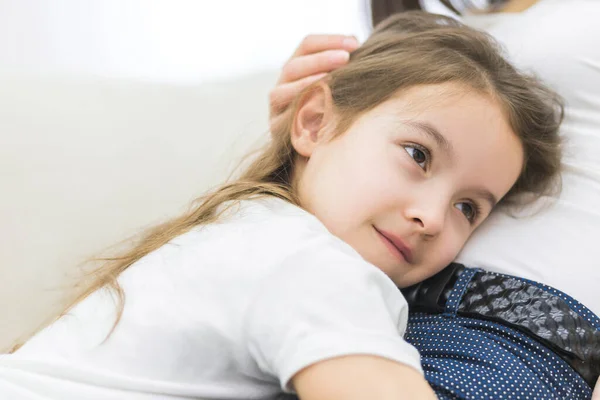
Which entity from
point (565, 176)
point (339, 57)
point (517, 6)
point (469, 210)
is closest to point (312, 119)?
point (339, 57)

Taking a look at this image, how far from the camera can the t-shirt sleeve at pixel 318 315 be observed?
1.86 ft

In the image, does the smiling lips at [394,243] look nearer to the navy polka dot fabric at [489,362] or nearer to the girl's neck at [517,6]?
the navy polka dot fabric at [489,362]

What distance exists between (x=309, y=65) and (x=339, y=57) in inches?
1.8

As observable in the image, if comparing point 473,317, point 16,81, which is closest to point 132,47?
point 16,81

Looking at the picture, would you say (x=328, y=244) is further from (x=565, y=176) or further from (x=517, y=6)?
(x=517, y=6)

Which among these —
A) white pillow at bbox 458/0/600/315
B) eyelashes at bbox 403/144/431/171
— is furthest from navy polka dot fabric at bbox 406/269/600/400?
eyelashes at bbox 403/144/431/171

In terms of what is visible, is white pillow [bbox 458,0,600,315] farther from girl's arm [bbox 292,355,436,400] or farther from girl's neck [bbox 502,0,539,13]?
girl's arm [bbox 292,355,436,400]

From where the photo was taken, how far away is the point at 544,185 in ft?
3.04

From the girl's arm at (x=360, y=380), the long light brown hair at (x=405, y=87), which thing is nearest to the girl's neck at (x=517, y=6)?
the long light brown hair at (x=405, y=87)

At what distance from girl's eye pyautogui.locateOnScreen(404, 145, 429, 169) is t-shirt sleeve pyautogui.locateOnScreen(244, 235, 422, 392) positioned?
187mm

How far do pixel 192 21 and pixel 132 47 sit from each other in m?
0.16

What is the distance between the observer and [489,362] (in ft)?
2.31

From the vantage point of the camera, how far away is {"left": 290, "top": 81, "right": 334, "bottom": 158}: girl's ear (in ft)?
2.85

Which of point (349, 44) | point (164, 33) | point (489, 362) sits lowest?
point (489, 362)
